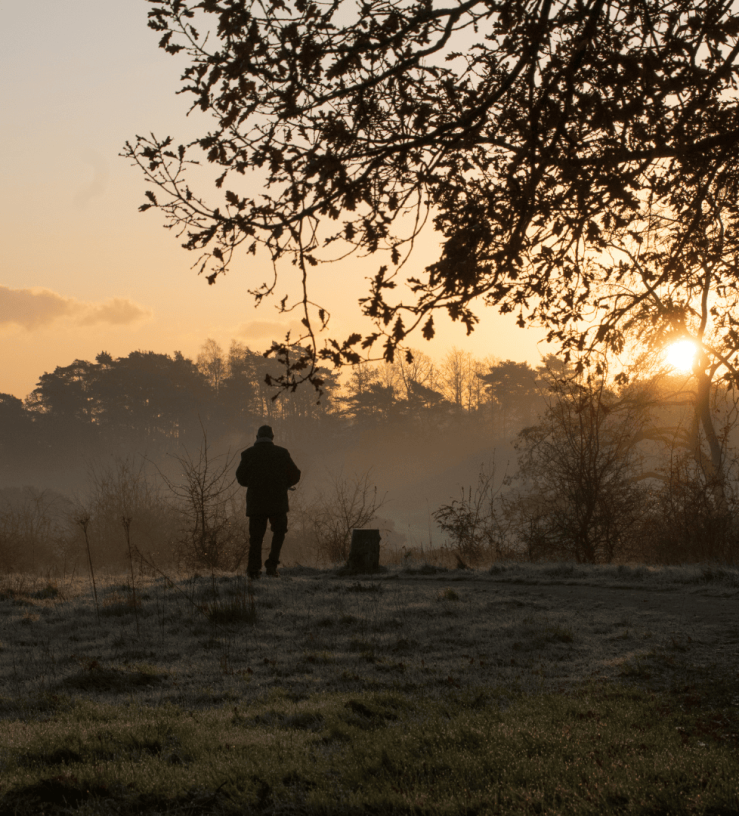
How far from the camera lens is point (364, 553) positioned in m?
12.2

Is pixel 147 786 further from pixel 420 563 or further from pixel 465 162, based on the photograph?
pixel 420 563

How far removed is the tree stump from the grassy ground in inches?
119

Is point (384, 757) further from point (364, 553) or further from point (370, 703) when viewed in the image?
point (364, 553)

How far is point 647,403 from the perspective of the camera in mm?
22469

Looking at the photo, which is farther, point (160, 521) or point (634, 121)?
point (160, 521)

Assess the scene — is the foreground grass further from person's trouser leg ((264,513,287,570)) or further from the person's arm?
person's trouser leg ((264,513,287,570))

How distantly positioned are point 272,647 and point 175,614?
5.91 feet

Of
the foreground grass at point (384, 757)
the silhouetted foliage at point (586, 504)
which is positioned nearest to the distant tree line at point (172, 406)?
the silhouetted foliage at point (586, 504)

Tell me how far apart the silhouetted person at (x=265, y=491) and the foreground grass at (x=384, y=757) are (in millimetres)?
6109

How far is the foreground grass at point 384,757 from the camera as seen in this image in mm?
3141

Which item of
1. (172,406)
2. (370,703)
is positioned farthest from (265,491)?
(172,406)

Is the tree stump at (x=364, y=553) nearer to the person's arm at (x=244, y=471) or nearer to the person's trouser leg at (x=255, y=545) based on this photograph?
the person's trouser leg at (x=255, y=545)

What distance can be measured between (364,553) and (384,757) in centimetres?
855

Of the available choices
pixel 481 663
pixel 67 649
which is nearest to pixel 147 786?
pixel 481 663
